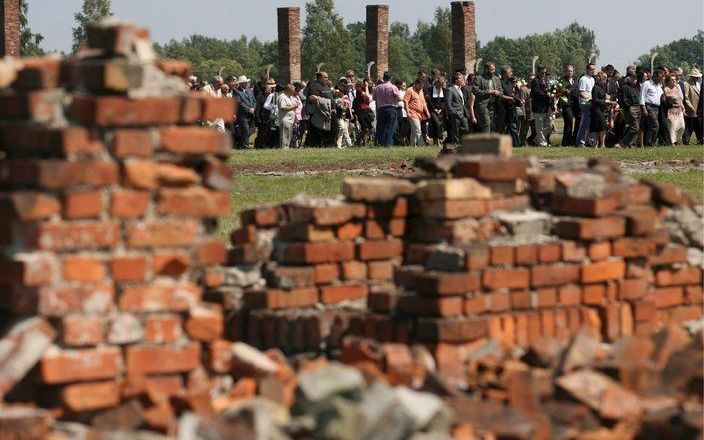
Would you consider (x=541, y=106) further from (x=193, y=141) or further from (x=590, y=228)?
(x=193, y=141)

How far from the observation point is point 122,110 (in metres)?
6.06

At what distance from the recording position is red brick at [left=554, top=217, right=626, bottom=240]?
750cm

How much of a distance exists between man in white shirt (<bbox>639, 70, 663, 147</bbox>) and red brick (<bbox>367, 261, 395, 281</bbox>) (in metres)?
21.3

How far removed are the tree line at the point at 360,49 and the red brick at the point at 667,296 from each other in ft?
184

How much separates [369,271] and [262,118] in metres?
23.2

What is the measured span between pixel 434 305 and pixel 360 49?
5042 inches

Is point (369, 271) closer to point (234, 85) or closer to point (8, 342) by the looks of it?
point (8, 342)

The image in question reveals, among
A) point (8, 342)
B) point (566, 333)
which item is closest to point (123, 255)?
point (8, 342)

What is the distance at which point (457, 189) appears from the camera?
741 centimetres

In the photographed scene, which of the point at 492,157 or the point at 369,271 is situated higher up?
the point at 492,157

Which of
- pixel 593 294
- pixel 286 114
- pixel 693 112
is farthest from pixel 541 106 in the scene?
pixel 593 294

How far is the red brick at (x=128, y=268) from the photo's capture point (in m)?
6.08

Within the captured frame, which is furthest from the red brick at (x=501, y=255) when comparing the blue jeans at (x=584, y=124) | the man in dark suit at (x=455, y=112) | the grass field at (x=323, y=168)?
the man in dark suit at (x=455, y=112)

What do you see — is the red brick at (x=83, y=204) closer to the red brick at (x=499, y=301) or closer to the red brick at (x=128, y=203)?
the red brick at (x=128, y=203)
